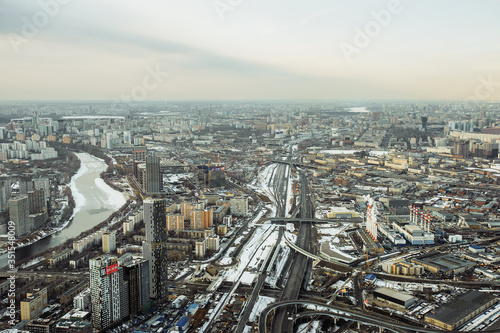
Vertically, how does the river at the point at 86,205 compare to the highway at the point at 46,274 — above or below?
above

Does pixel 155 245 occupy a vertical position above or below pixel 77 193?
above

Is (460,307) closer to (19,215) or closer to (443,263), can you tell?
(443,263)

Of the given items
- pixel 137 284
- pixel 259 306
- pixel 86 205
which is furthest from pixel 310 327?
pixel 86 205

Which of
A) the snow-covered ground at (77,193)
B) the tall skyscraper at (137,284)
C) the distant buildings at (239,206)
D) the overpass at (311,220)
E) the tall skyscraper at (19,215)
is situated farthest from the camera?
the snow-covered ground at (77,193)

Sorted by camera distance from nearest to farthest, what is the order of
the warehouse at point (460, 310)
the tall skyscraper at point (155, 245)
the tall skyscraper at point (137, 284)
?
1. the warehouse at point (460, 310)
2. the tall skyscraper at point (137, 284)
3. the tall skyscraper at point (155, 245)

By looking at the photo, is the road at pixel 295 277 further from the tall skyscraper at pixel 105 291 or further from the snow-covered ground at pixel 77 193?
the snow-covered ground at pixel 77 193

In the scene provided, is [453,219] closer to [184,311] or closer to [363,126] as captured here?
[184,311]

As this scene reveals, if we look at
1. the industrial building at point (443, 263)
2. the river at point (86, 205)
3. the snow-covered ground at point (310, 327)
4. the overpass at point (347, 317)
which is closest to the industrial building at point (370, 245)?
the industrial building at point (443, 263)
